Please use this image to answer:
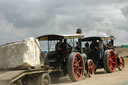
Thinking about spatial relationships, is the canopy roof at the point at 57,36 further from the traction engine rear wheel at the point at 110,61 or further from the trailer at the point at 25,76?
the traction engine rear wheel at the point at 110,61

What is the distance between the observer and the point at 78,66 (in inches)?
431

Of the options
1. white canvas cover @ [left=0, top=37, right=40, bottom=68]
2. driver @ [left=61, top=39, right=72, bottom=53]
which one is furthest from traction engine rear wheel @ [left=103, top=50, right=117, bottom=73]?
white canvas cover @ [left=0, top=37, right=40, bottom=68]

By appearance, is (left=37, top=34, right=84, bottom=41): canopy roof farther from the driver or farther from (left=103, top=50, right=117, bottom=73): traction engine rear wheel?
(left=103, top=50, right=117, bottom=73): traction engine rear wheel

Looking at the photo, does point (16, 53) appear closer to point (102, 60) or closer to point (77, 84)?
point (77, 84)

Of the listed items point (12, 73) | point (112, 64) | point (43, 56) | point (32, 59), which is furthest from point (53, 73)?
point (112, 64)

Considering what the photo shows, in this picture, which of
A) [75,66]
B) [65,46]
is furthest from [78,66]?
[65,46]

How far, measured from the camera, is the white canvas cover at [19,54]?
327 inches

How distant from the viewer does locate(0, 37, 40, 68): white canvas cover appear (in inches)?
327

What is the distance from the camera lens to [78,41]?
Answer: 39.5ft

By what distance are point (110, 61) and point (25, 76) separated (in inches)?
284

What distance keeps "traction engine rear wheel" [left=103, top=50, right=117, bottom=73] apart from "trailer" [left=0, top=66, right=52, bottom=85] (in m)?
5.25

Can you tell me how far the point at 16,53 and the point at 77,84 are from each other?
2.79 m

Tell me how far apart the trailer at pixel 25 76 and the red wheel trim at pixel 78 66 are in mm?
1688

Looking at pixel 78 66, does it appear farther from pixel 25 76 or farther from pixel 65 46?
pixel 25 76
